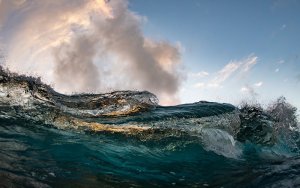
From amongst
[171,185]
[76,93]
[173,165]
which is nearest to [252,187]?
[171,185]

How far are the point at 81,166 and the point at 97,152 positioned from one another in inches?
43.9

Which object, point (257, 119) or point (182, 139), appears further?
point (257, 119)

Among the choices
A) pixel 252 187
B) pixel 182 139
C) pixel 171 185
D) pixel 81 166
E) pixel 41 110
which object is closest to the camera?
pixel 252 187

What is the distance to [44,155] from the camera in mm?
9352

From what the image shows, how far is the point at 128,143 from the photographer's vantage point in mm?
10992

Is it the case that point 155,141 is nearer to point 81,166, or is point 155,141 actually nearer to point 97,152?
point 97,152

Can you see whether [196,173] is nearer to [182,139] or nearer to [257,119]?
[182,139]

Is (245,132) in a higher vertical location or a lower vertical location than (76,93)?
lower

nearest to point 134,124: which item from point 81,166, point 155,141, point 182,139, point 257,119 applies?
point 155,141

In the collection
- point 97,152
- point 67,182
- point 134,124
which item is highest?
point 134,124

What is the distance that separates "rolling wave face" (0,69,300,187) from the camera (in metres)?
8.34

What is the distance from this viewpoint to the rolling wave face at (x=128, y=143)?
8344 mm

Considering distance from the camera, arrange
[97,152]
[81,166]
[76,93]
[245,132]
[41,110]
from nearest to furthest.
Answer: [81,166] → [97,152] → [41,110] → [245,132] → [76,93]

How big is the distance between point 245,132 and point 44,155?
8.07 metres
